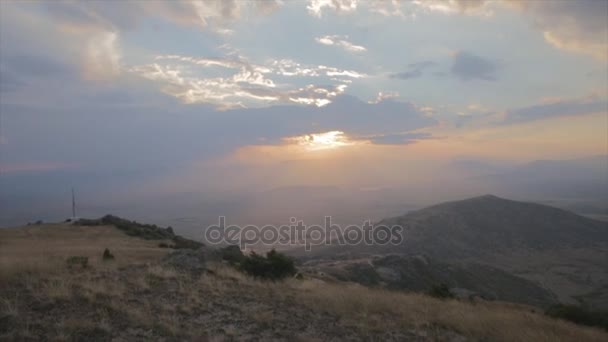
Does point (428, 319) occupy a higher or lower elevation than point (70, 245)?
lower

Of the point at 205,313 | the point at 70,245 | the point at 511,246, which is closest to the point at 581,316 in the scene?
the point at 205,313

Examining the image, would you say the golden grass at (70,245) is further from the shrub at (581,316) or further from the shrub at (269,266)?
the shrub at (581,316)

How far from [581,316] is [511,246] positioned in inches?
3855

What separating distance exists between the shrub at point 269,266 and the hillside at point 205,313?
2.88 m

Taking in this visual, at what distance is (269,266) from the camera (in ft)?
52.2

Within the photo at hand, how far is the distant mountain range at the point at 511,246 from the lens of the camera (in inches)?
2415

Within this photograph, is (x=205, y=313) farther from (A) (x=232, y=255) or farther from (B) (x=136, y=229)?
(B) (x=136, y=229)

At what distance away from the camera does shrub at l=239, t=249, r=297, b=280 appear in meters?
15.3

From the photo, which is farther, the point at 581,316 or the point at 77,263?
the point at 581,316

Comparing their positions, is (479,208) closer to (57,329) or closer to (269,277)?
(269,277)

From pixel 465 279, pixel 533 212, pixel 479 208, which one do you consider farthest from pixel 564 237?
pixel 465 279

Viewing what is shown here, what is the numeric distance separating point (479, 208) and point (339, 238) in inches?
2365

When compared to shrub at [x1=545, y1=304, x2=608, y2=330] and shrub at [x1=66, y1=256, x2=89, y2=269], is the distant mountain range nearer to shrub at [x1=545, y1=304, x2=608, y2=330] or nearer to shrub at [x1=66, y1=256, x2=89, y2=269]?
shrub at [x1=545, y1=304, x2=608, y2=330]

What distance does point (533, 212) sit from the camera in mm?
123500
